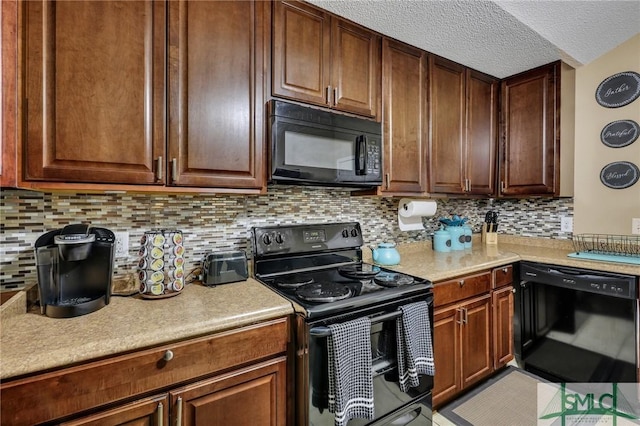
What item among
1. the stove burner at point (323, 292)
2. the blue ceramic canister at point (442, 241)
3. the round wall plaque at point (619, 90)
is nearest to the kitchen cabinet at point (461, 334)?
the blue ceramic canister at point (442, 241)

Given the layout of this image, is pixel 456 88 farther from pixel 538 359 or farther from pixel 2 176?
pixel 2 176

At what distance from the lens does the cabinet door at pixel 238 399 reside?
1.03m

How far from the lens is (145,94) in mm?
1204

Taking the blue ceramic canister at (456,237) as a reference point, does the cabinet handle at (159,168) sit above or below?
above

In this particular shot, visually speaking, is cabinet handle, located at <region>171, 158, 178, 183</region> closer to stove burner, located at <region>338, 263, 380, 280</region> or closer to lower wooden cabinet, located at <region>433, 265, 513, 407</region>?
stove burner, located at <region>338, 263, 380, 280</region>

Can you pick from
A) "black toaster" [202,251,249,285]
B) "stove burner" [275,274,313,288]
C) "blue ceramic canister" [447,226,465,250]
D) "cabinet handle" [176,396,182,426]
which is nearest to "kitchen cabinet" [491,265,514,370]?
"blue ceramic canister" [447,226,465,250]

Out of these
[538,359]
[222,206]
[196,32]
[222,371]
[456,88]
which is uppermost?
[456,88]

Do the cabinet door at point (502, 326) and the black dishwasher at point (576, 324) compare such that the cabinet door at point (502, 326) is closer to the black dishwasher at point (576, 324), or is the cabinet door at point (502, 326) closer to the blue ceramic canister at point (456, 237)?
the black dishwasher at point (576, 324)

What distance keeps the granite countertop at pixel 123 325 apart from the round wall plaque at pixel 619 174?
252 centimetres

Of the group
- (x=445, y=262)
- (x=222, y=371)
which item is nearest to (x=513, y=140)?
(x=445, y=262)

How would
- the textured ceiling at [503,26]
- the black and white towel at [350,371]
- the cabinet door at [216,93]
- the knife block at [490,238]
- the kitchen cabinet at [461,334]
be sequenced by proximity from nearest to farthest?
the black and white towel at [350,371] → the cabinet door at [216,93] → the textured ceiling at [503,26] → the kitchen cabinet at [461,334] → the knife block at [490,238]

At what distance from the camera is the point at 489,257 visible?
2184 millimetres

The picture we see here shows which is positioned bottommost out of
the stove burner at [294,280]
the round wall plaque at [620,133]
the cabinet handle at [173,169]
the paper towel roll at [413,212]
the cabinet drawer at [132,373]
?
the cabinet drawer at [132,373]

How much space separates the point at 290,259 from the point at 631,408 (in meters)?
2.16
